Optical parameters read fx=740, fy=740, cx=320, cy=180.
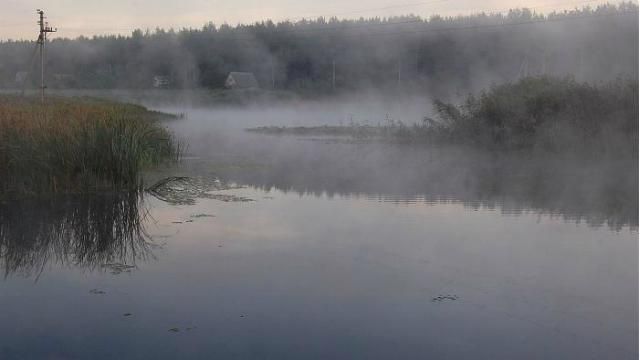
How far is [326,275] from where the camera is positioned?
5203mm

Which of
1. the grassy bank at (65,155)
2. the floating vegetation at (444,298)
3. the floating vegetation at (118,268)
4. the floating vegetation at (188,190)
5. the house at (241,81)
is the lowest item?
the floating vegetation at (444,298)

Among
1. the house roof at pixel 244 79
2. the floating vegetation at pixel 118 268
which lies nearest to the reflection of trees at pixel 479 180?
the floating vegetation at pixel 118 268

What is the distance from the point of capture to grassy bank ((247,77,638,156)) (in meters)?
15.1

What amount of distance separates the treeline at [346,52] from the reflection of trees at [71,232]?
98.1 feet

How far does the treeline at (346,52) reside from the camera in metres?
40.4

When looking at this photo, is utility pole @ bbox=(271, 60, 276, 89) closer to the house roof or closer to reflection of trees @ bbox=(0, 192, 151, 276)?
the house roof

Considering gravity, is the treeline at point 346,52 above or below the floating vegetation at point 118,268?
above

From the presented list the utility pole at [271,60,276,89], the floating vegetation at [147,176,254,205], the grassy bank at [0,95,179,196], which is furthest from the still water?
the utility pole at [271,60,276,89]

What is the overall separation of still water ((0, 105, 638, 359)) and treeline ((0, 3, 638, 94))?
28457mm

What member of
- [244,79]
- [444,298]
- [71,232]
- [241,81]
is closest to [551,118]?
[71,232]

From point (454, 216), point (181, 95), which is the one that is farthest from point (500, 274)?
point (181, 95)

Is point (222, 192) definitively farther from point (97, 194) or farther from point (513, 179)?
point (513, 179)

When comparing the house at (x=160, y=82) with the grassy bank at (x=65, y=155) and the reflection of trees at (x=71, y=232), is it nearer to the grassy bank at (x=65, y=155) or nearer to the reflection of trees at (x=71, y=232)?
the grassy bank at (x=65, y=155)

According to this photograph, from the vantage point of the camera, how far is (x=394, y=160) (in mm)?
14117
